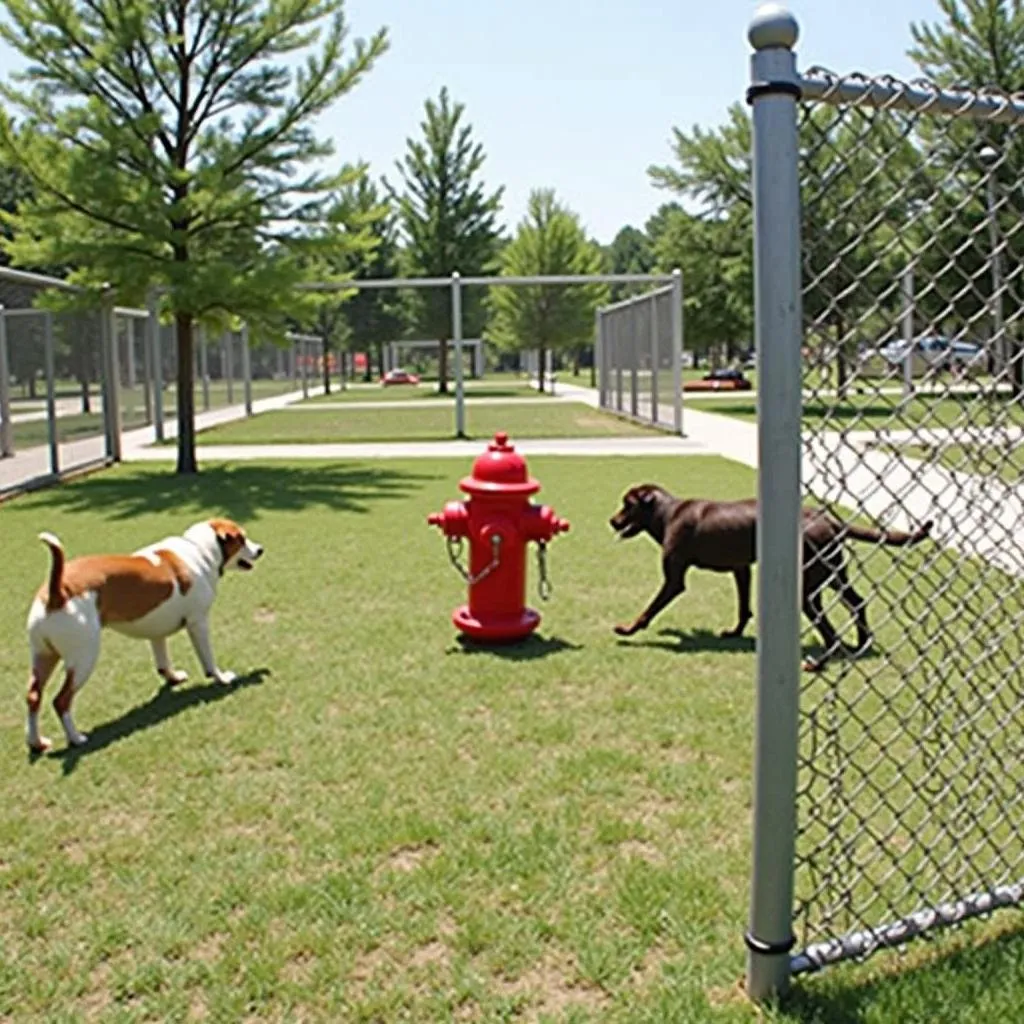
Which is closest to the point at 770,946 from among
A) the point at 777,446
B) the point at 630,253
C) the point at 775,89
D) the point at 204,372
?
the point at 777,446

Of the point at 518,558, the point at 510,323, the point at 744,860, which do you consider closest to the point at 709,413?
the point at 510,323

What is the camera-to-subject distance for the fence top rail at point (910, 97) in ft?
6.57

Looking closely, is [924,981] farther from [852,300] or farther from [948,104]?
[948,104]

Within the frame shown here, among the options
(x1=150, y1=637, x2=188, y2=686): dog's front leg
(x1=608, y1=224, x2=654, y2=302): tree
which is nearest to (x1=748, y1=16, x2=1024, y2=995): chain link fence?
(x1=150, y1=637, x2=188, y2=686): dog's front leg

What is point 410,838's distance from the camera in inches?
128

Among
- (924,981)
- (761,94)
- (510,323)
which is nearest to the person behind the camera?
(761,94)

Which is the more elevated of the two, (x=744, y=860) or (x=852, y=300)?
(x=852, y=300)

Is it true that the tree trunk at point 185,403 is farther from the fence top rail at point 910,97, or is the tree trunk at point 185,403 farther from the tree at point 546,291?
the tree at point 546,291

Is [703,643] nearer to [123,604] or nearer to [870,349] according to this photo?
[123,604]

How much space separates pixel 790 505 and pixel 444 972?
1388mm

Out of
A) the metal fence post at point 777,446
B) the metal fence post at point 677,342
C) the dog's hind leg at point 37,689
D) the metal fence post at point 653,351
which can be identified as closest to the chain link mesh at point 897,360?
the metal fence post at point 777,446

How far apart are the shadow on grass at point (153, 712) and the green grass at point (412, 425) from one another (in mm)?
13593

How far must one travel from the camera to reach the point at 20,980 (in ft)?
8.37

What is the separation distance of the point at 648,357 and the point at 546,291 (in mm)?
18623
